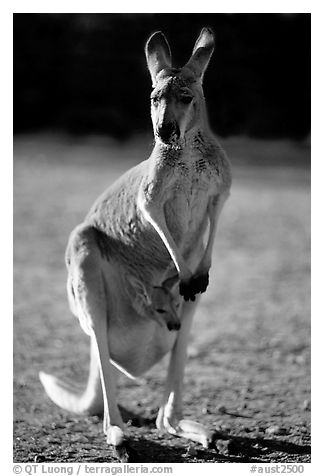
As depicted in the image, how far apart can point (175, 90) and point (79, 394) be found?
172 centimetres

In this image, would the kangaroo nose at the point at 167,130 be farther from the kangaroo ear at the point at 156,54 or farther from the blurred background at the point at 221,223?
the blurred background at the point at 221,223

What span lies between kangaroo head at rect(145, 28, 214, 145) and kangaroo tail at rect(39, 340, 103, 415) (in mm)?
1227

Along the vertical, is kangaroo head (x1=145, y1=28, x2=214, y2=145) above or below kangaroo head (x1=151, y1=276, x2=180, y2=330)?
above

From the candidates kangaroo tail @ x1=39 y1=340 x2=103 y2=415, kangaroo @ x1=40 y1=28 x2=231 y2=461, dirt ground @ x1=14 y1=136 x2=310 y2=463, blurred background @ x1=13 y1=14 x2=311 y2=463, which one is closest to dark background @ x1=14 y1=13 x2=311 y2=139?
blurred background @ x1=13 y1=14 x2=311 y2=463

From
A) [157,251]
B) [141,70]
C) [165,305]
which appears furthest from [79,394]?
[141,70]

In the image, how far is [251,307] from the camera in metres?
6.13

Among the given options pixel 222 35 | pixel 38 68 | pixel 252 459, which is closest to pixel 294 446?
pixel 252 459

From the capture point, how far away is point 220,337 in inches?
216

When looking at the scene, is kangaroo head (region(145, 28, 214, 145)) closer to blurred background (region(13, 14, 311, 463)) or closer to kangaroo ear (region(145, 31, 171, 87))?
kangaroo ear (region(145, 31, 171, 87))

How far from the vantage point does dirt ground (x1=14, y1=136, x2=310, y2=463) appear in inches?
149

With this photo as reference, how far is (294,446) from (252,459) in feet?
0.89

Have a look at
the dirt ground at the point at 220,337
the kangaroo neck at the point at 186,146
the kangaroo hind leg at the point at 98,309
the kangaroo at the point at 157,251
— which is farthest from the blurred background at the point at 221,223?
the kangaroo neck at the point at 186,146
